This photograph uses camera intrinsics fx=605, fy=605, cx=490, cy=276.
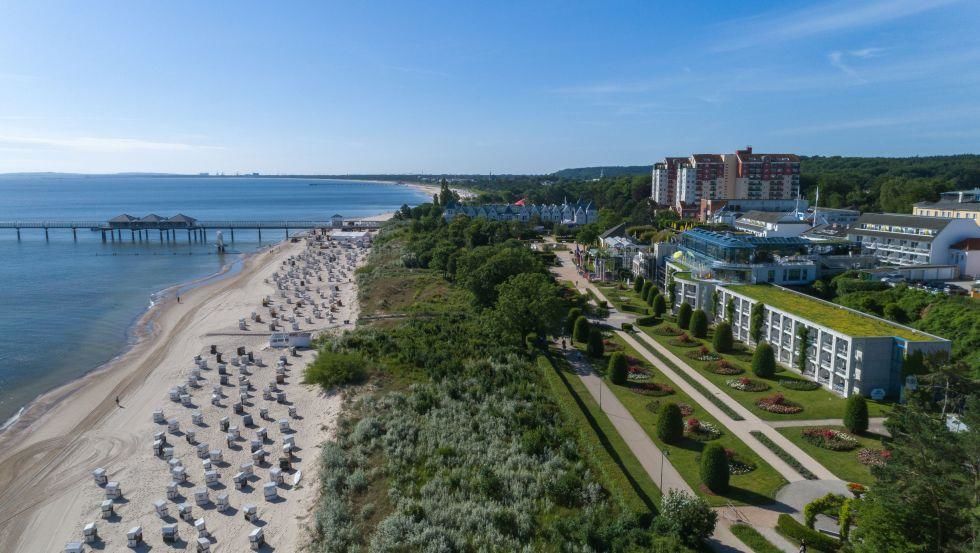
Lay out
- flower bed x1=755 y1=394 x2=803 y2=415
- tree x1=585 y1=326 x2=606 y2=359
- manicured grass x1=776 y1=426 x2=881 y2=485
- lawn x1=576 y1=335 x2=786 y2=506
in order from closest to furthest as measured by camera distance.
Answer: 1. lawn x1=576 y1=335 x2=786 y2=506
2. manicured grass x1=776 y1=426 x2=881 y2=485
3. flower bed x1=755 y1=394 x2=803 y2=415
4. tree x1=585 y1=326 x2=606 y2=359

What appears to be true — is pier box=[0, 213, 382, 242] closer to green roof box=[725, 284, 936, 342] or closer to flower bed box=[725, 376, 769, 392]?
green roof box=[725, 284, 936, 342]

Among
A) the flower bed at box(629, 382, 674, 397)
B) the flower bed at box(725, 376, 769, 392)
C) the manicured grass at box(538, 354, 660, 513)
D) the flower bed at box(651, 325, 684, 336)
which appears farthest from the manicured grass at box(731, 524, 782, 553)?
the flower bed at box(651, 325, 684, 336)

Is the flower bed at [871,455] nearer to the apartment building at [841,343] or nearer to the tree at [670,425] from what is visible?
the apartment building at [841,343]

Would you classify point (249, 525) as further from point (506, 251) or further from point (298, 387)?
point (506, 251)

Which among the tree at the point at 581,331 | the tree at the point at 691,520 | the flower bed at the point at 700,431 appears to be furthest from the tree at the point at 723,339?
the tree at the point at 691,520

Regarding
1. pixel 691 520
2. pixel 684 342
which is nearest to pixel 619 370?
pixel 684 342

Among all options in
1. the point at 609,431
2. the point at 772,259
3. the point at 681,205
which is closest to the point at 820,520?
the point at 609,431
